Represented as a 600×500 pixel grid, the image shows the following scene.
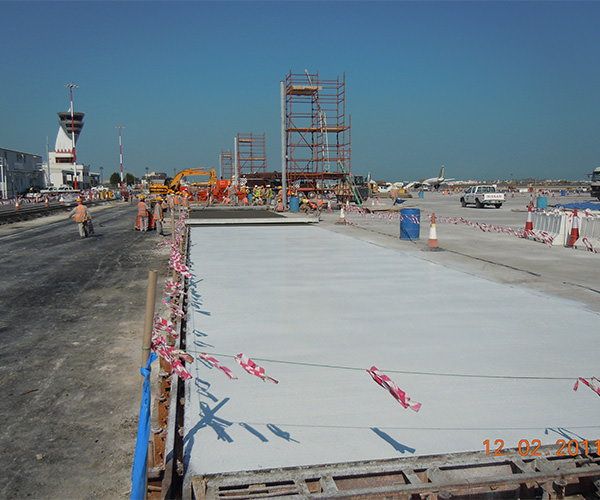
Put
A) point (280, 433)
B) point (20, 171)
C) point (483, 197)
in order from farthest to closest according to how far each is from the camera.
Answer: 1. point (20, 171)
2. point (483, 197)
3. point (280, 433)

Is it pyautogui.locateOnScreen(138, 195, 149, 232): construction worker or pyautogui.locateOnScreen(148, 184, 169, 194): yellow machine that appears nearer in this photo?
pyautogui.locateOnScreen(138, 195, 149, 232): construction worker

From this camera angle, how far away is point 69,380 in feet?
18.1

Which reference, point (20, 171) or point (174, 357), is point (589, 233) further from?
point (20, 171)

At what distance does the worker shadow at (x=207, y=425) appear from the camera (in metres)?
3.31

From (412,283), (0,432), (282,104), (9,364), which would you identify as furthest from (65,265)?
(282,104)

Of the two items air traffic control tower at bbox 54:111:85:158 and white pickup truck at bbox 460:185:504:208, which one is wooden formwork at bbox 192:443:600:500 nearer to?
white pickup truck at bbox 460:185:504:208

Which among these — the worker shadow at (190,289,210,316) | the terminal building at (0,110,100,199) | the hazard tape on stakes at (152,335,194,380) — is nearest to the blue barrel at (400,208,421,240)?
the worker shadow at (190,289,210,316)

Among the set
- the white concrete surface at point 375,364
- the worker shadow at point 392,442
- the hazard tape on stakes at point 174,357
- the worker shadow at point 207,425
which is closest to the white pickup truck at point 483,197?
the white concrete surface at point 375,364

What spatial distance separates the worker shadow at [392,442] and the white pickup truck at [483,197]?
131 ft

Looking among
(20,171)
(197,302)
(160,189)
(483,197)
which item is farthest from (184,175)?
(20,171)

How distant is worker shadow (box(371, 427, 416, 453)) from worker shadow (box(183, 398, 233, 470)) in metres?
1.00
